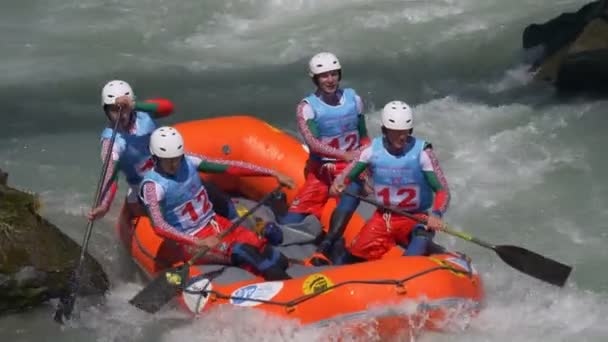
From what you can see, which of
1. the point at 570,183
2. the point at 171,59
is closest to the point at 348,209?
the point at 570,183

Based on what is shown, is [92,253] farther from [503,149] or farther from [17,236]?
[503,149]

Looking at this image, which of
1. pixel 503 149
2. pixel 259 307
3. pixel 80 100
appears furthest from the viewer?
pixel 80 100

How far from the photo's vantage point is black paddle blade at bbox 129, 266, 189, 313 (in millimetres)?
6434

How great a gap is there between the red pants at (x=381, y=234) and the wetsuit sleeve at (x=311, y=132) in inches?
27.5

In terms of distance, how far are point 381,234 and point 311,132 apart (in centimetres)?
99

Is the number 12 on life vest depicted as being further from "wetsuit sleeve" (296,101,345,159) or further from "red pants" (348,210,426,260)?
"wetsuit sleeve" (296,101,345,159)

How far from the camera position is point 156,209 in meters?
6.37

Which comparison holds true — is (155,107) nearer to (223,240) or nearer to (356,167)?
(223,240)

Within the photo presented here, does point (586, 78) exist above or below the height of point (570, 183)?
above

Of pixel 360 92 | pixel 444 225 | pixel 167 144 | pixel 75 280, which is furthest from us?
pixel 360 92

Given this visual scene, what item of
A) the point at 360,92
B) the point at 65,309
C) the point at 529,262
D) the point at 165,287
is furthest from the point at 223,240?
the point at 360,92

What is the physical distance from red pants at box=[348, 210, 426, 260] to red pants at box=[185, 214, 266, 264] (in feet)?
2.13

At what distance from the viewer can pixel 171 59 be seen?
13.2 m

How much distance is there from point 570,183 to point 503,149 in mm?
957
